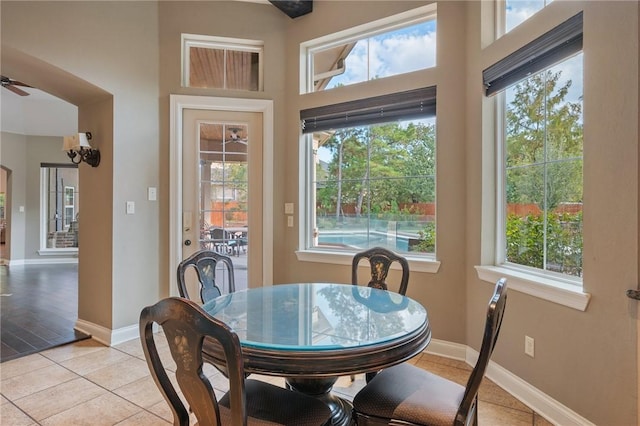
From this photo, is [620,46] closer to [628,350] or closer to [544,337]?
[628,350]

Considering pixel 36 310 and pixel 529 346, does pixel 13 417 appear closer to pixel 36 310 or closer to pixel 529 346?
pixel 36 310

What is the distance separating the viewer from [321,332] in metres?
1.42

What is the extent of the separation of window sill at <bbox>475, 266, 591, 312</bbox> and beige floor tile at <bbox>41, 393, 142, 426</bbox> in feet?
8.00

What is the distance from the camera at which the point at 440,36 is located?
292cm

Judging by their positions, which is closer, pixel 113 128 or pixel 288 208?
pixel 113 128

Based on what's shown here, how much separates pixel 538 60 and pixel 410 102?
102 cm

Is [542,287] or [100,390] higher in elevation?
[542,287]

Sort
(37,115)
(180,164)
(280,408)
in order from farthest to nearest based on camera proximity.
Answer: (37,115) → (180,164) → (280,408)

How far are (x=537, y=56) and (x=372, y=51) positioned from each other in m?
1.51

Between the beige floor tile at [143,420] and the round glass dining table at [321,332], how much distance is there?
2.70ft

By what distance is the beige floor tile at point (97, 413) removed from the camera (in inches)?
79.6

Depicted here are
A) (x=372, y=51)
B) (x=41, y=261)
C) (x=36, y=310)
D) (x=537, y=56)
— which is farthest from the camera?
(x=41, y=261)

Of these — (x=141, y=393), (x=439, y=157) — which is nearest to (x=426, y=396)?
(x=141, y=393)

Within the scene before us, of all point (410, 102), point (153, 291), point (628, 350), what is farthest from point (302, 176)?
point (628, 350)
